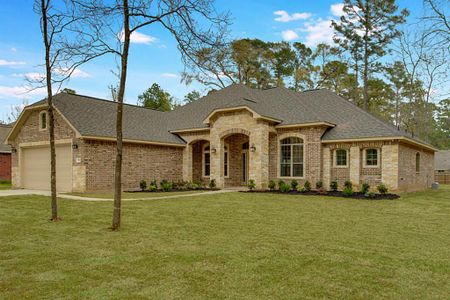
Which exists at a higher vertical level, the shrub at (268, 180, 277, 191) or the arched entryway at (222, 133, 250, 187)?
the arched entryway at (222, 133, 250, 187)

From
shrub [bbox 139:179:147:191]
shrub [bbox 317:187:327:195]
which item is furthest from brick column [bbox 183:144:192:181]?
shrub [bbox 317:187:327:195]

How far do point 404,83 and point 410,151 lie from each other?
2501 cm

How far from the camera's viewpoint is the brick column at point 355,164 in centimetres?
1700

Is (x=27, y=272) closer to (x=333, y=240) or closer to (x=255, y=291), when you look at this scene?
(x=255, y=291)

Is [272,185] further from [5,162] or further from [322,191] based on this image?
[5,162]

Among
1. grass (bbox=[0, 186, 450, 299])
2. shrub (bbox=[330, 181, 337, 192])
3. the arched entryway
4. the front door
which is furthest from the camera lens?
the front door

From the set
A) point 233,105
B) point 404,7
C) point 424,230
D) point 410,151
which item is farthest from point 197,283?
point 404,7

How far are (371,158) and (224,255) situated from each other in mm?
12948

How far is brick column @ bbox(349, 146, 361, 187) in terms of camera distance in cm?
1700

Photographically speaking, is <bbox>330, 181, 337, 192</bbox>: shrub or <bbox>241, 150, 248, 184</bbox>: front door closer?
<bbox>330, 181, 337, 192</bbox>: shrub

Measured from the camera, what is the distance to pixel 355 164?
672 inches

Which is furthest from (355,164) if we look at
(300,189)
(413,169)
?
(413,169)

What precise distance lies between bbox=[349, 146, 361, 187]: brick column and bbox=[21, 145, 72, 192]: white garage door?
1299cm

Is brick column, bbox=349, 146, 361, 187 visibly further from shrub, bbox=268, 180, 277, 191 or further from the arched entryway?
the arched entryway
